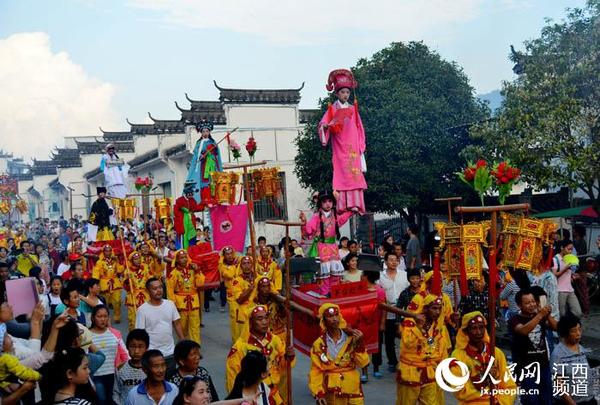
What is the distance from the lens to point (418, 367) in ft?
22.9

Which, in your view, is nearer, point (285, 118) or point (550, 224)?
point (550, 224)

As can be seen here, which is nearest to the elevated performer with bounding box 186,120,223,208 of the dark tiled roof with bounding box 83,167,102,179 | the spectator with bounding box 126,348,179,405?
the spectator with bounding box 126,348,179,405

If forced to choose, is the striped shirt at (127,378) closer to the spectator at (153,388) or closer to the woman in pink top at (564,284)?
the spectator at (153,388)

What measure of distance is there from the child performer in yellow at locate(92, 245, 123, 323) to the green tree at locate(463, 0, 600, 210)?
330 inches

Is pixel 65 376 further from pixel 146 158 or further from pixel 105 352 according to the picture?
pixel 146 158

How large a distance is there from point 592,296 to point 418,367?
872 centimetres

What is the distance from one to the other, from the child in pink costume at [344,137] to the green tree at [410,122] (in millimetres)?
9928

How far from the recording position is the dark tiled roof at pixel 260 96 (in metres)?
27.7

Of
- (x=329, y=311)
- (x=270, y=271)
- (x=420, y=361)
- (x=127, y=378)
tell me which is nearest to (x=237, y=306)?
(x=270, y=271)

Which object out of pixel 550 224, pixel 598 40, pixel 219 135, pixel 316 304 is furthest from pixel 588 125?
pixel 219 135

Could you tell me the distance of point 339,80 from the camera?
32.5 ft

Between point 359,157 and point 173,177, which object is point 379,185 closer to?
point 359,157

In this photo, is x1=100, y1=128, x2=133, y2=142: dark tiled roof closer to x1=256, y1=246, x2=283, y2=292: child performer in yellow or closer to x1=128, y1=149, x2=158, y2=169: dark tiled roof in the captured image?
x1=128, y1=149, x2=158, y2=169: dark tiled roof

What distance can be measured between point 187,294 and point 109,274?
172 inches
